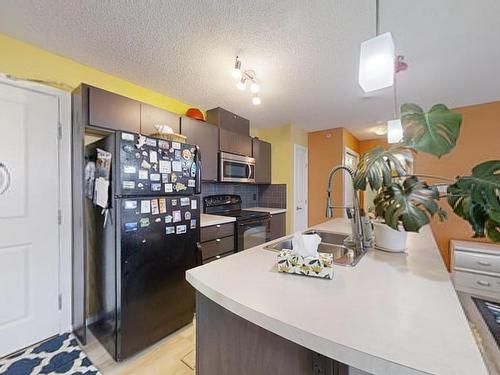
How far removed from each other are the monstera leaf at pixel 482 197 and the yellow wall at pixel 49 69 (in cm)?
271

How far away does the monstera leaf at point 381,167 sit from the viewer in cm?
106

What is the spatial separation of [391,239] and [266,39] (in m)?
1.59

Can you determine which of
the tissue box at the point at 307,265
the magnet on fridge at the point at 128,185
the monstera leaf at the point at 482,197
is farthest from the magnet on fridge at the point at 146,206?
the monstera leaf at the point at 482,197

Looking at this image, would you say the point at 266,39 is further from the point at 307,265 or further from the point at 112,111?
the point at 307,265

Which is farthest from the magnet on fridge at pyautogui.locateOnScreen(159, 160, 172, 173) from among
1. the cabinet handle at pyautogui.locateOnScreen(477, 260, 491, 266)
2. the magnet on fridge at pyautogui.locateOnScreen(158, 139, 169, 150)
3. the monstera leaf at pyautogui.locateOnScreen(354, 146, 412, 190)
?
the cabinet handle at pyautogui.locateOnScreen(477, 260, 491, 266)

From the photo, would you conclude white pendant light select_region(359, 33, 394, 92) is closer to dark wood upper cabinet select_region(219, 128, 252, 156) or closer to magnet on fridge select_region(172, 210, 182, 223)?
magnet on fridge select_region(172, 210, 182, 223)

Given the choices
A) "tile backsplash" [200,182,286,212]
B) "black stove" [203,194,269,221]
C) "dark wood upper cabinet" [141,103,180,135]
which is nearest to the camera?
"dark wood upper cabinet" [141,103,180,135]

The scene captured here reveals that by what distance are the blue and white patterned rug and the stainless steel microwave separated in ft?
6.70

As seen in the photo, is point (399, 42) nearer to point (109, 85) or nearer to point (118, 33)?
point (118, 33)

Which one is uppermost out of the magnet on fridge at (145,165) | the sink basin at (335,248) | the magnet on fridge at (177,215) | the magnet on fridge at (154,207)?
the magnet on fridge at (145,165)

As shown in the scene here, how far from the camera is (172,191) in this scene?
178cm

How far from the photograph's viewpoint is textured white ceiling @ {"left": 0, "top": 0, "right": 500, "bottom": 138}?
1.37 m

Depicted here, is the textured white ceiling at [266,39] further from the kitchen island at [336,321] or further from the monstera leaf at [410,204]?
the kitchen island at [336,321]

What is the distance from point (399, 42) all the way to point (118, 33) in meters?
2.06
